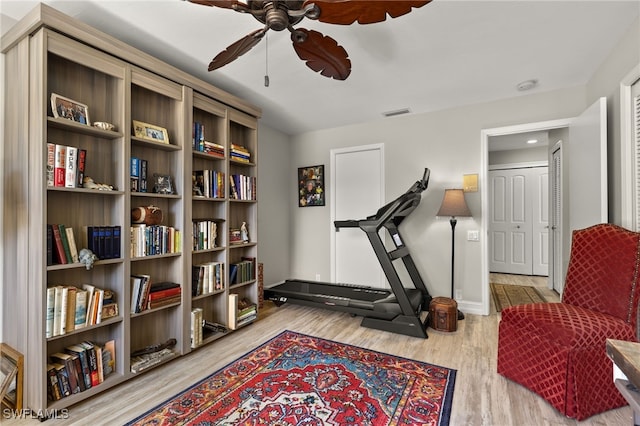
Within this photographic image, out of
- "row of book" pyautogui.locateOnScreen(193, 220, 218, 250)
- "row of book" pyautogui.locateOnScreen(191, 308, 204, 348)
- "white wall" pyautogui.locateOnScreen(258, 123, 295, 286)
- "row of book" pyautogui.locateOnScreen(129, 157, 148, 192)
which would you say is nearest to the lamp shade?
"white wall" pyautogui.locateOnScreen(258, 123, 295, 286)

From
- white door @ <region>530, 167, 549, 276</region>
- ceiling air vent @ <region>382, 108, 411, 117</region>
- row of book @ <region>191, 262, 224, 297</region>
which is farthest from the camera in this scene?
white door @ <region>530, 167, 549, 276</region>

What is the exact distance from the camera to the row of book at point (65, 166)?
172 cm

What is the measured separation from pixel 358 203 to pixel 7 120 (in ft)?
11.5

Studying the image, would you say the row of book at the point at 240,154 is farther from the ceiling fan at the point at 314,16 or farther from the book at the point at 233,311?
the book at the point at 233,311

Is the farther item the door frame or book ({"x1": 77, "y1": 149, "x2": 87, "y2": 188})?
the door frame

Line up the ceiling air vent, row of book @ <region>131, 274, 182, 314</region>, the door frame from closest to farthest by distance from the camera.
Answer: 1. row of book @ <region>131, 274, 182, 314</region>
2. the door frame
3. the ceiling air vent

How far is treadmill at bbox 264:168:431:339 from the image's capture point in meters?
2.85

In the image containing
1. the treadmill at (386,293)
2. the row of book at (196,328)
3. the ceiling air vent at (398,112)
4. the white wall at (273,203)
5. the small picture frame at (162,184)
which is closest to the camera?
the small picture frame at (162,184)

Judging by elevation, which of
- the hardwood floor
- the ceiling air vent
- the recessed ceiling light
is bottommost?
the hardwood floor

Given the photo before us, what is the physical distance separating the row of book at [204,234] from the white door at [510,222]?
5.44 metres

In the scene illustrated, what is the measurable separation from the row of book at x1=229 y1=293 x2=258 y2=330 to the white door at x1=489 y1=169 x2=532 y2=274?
500cm

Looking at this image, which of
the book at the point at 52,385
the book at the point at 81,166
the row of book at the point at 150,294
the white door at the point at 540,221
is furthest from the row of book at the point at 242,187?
the white door at the point at 540,221

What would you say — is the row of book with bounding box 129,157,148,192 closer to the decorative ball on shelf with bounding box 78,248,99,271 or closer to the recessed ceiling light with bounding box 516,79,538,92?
the decorative ball on shelf with bounding box 78,248,99,271

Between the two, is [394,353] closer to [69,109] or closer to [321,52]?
[321,52]
